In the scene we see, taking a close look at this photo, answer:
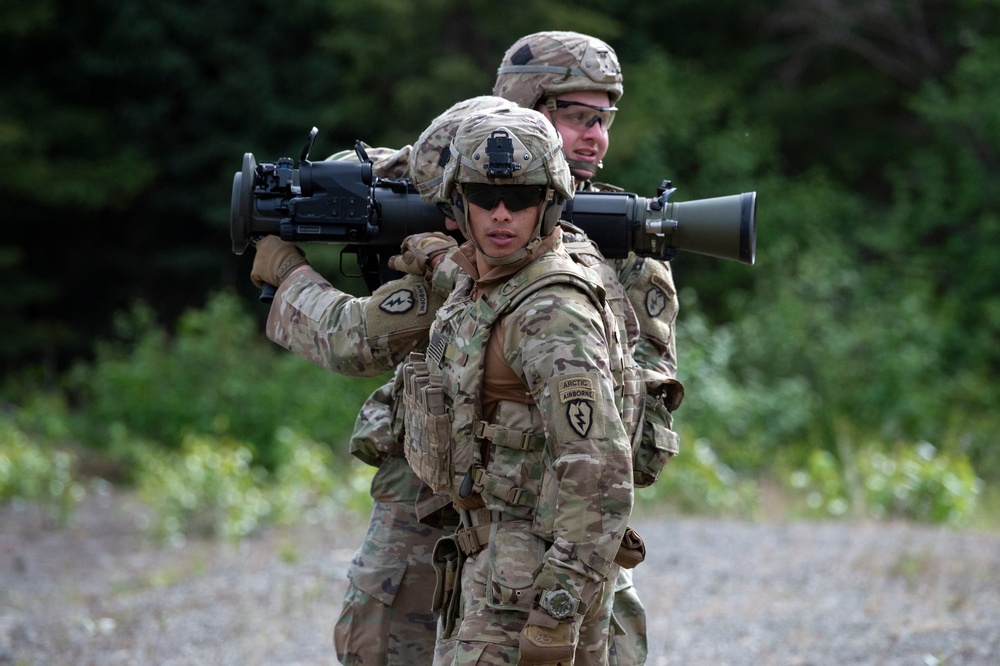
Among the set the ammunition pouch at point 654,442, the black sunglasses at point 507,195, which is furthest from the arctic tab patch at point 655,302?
the black sunglasses at point 507,195

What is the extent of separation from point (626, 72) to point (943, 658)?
10606mm

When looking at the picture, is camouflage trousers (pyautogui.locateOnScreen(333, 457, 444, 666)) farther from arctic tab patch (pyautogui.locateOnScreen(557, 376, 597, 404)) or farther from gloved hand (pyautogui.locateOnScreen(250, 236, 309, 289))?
arctic tab patch (pyautogui.locateOnScreen(557, 376, 597, 404))

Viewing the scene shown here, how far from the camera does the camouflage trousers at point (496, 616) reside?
9.71 feet

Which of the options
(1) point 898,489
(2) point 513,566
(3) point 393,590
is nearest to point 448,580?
(2) point 513,566

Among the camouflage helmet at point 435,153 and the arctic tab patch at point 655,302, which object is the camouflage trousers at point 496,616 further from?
the camouflage helmet at point 435,153

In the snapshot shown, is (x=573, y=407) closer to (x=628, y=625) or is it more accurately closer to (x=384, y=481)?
(x=628, y=625)

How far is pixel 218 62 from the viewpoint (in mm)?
16891

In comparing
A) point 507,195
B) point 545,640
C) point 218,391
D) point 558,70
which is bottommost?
point 545,640

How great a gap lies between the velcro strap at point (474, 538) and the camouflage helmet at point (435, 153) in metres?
0.84

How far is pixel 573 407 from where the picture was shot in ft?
9.36

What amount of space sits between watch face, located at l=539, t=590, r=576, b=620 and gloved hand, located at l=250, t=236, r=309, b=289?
4.15 ft

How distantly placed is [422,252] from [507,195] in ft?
1.56

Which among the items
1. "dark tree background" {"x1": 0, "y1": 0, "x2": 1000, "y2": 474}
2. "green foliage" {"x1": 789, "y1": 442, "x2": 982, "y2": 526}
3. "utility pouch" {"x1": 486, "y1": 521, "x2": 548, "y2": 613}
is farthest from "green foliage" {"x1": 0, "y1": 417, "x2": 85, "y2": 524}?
"utility pouch" {"x1": 486, "y1": 521, "x2": 548, "y2": 613}

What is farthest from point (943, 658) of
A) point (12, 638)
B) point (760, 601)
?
point (12, 638)
